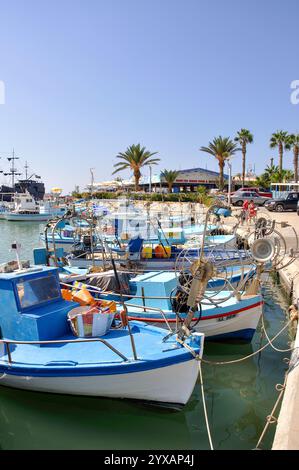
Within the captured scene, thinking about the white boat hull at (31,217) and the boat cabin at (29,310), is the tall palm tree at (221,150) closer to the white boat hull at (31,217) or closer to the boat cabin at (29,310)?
the white boat hull at (31,217)

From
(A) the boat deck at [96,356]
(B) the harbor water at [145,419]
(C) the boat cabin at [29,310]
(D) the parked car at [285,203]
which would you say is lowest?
(B) the harbor water at [145,419]

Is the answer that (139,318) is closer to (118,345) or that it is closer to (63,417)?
(118,345)

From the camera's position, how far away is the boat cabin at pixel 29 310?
26.2 ft

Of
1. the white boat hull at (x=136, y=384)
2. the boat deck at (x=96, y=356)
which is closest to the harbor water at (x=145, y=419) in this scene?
the white boat hull at (x=136, y=384)

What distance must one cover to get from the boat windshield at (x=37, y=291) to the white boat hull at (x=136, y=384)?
4.87 feet

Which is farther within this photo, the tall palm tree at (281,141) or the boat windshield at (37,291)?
the tall palm tree at (281,141)

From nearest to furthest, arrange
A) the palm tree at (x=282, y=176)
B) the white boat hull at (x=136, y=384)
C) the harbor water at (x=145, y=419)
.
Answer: the harbor water at (x=145, y=419) → the white boat hull at (x=136, y=384) → the palm tree at (x=282, y=176)

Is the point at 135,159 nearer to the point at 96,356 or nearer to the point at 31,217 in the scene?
the point at 31,217

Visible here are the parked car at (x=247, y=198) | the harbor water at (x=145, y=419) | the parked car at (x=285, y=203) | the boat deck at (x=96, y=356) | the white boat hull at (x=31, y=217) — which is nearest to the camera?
the harbor water at (x=145, y=419)

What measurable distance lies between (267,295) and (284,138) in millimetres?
55197

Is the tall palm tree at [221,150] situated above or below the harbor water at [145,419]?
above

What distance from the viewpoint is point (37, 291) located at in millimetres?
8547

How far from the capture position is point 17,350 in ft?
26.2
